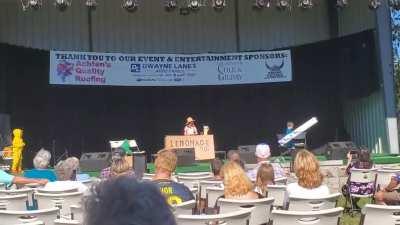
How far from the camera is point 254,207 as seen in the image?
4051 mm

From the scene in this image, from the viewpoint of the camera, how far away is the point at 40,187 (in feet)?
18.0

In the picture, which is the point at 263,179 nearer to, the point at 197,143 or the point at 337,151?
the point at 337,151

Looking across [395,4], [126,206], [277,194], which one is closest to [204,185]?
[277,194]

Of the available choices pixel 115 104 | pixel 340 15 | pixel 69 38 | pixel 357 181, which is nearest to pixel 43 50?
pixel 69 38

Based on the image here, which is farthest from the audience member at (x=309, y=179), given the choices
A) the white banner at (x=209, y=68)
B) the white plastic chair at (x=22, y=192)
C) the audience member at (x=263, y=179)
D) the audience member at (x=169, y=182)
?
the white banner at (x=209, y=68)

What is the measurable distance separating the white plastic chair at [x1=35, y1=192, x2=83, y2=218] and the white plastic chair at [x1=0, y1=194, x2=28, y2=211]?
0.56 feet

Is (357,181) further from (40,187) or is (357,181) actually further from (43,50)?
(43,50)

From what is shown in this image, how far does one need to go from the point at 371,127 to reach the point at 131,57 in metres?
6.28

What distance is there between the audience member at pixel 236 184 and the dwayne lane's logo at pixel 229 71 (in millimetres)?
11801

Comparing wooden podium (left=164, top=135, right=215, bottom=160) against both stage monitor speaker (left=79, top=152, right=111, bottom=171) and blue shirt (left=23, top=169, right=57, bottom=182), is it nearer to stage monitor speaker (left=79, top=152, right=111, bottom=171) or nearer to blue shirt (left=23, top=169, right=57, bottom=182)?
stage monitor speaker (left=79, top=152, right=111, bottom=171)

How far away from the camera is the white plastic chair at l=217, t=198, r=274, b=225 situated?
399 cm

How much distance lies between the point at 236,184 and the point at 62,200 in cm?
136

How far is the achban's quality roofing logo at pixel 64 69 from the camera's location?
15.0 metres

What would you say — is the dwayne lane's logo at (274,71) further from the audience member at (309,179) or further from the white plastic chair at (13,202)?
the white plastic chair at (13,202)
